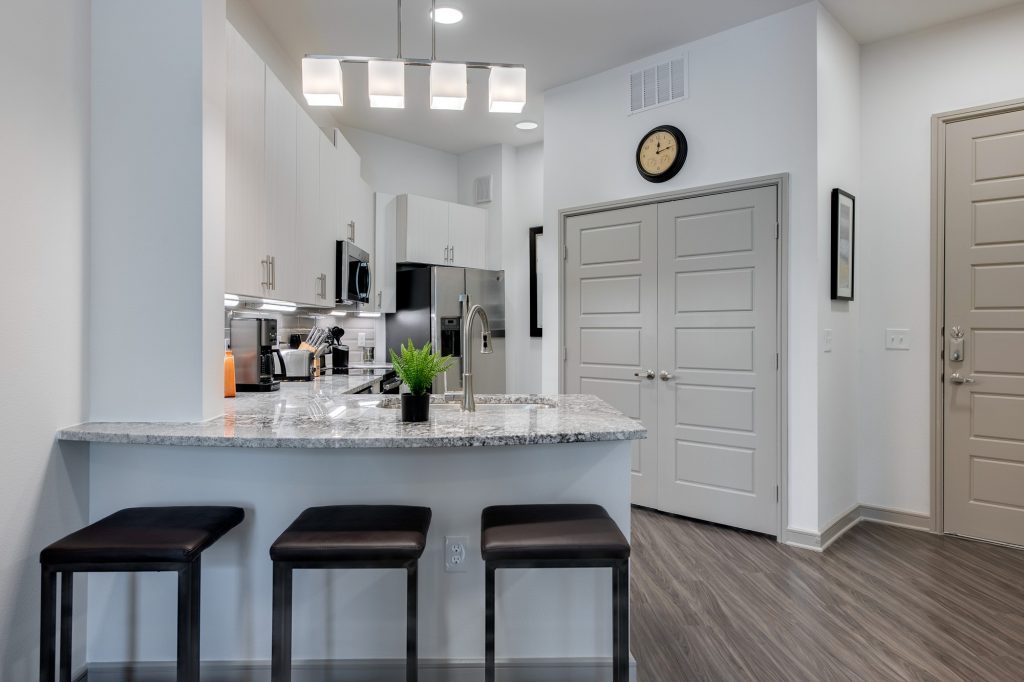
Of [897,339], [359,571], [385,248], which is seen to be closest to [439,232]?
[385,248]

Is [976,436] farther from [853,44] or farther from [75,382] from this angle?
[75,382]

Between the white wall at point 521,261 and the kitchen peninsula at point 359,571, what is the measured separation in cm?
339

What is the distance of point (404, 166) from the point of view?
533 centimetres

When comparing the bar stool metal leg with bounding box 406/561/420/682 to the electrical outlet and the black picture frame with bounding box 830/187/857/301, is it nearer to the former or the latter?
the electrical outlet

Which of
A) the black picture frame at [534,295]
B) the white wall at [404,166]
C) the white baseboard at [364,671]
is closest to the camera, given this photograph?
the white baseboard at [364,671]

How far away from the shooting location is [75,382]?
6.12 feet

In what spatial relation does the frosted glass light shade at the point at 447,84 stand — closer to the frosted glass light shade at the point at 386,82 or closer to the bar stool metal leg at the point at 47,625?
the frosted glass light shade at the point at 386,82

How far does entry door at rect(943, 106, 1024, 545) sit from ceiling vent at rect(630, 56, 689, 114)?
5.13 ft

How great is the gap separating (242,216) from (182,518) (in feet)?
4.18

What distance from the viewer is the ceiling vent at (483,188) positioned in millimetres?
5469

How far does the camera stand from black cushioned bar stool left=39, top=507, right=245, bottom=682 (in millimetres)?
1470

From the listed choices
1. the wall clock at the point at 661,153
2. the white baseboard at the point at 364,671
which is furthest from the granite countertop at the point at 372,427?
the wall clock at the point at 661,153

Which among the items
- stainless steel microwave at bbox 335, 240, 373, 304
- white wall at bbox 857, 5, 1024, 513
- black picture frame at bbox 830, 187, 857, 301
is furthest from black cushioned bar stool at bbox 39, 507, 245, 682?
white wall at bbox 857, 5, 1024, 513

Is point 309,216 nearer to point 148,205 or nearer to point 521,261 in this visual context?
point 148,205
